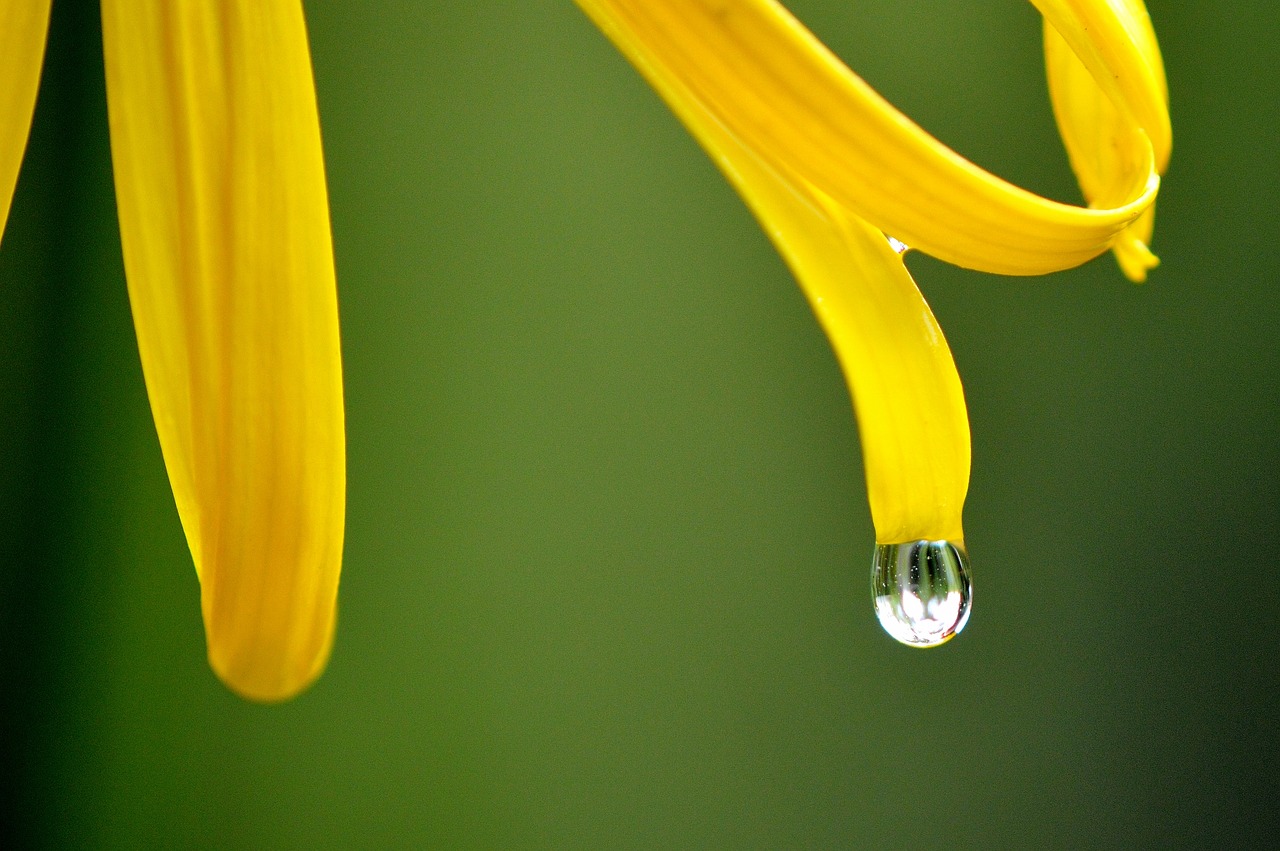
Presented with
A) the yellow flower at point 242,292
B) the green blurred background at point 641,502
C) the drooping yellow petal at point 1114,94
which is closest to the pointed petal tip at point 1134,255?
the drooping yellow petal at point 1114,94

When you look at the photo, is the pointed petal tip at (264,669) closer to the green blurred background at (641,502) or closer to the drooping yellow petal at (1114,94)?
the drooping yellow petal at (1114,94)

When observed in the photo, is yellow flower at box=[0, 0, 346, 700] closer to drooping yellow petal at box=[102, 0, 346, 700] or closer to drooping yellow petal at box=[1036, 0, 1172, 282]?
drooping yellow petal at box=[102, 0, 346, 700]

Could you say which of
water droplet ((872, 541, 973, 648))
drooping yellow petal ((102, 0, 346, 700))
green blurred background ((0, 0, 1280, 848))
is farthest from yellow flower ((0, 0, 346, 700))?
green blurred background ((0, 0, 1280, 848))

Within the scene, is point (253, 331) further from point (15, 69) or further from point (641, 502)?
point (641, 502)

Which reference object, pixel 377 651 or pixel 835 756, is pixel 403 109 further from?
pixel 835 756

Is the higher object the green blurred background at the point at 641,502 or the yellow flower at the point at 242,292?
the green blurred background at the point at 641,502

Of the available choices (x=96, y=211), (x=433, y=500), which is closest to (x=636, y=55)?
(x=433, y=500)

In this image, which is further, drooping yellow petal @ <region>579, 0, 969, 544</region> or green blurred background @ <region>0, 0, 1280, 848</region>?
green blurred background @ <region>0, 0, 1280, 848</region>
